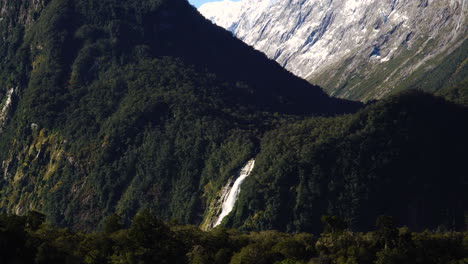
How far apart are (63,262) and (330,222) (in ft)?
227

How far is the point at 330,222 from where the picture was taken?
602ft

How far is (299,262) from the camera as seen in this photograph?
16325cm

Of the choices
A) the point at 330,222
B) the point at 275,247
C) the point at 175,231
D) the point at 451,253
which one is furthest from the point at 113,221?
the point at 451,253

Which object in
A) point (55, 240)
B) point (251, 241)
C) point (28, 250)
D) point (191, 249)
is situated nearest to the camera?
point (28, 250)

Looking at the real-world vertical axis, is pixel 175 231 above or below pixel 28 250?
above

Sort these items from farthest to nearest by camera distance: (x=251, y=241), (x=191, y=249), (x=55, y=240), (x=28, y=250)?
(x=251, y=241)
(x=191, y=249)
(x=55, y=240)
(x=28, y=250)

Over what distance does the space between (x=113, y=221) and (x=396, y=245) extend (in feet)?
229

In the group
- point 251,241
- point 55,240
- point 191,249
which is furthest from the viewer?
point 251,241

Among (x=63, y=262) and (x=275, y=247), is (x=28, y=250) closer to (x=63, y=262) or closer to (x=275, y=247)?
(x=63, y=262)

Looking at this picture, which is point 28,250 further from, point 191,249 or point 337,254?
point 337,254

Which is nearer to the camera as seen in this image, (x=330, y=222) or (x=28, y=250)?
(x=28, y=250)

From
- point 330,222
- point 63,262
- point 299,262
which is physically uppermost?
point 330,222

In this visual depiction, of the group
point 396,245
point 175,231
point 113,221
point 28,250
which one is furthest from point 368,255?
point 28,250

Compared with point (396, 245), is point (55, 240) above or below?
below
